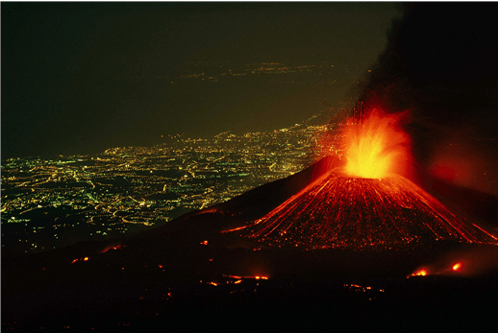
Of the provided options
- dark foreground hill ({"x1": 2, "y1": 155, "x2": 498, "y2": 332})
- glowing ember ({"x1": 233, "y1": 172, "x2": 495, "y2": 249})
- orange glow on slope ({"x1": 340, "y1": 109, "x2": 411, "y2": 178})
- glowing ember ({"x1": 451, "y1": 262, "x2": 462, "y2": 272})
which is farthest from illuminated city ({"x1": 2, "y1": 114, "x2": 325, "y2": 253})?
glowing ember ({"x1": 451, "y1": 262, "x2": 462, "y2": 272})

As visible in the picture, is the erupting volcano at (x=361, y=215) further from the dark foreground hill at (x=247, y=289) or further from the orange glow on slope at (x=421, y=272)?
the orange glow on slope at (x=421, y=272)

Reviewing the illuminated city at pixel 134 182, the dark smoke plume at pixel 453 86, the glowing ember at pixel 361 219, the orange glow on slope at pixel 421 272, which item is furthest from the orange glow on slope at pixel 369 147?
the illuminated city at pixel 134 182

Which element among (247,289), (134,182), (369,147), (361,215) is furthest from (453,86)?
(134,182)

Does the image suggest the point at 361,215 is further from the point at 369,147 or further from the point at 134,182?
the point at 134,182

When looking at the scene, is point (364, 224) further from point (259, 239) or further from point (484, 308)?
point (484, 308)

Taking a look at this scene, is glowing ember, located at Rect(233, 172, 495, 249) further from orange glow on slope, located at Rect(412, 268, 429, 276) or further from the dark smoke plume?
the dark smoke plume

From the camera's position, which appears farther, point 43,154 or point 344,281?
point 43,154

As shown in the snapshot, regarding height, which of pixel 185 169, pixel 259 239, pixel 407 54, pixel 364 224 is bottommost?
pixel 259 239

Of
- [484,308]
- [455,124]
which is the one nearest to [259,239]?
[484,308]
